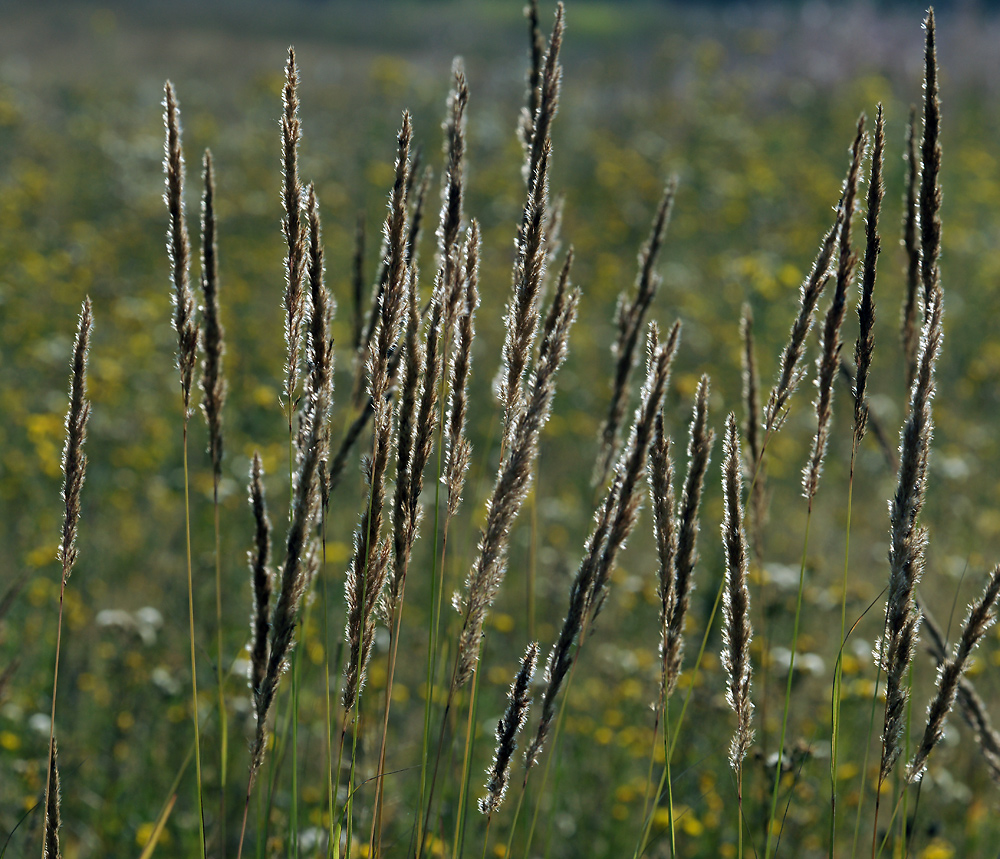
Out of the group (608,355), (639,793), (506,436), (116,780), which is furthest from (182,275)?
(608,355)

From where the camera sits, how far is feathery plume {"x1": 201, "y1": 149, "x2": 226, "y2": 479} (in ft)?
3.65

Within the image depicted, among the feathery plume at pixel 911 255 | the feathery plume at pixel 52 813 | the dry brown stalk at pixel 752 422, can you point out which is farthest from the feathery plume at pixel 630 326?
Answer: the feathery plume at pixel 52 813

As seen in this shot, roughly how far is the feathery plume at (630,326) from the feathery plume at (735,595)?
434 millimetres

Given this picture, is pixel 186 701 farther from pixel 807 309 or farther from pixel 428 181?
pixel 807 309

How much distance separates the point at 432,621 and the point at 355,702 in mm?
133

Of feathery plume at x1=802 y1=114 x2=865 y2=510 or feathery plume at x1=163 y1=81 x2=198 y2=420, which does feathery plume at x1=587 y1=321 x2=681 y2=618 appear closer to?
feathery plume at x1=802 y1=114 x2=865 y2=510

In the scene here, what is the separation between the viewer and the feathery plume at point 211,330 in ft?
3.65

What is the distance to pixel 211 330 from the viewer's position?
3.91 feet

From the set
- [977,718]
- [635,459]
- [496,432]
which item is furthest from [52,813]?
[496,432]

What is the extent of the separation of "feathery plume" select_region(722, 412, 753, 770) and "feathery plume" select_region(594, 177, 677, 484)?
0.43 m

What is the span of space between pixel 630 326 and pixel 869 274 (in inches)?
20.9

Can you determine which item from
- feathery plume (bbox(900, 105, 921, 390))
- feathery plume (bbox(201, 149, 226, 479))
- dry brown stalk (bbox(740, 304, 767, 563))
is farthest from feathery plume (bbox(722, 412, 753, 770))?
feathery plume (bbox(201, 149, 226, 479))

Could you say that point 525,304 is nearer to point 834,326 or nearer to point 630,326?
point 834,326

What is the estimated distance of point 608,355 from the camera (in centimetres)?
521
